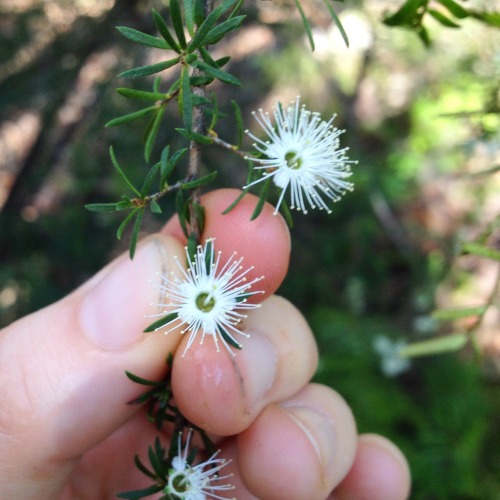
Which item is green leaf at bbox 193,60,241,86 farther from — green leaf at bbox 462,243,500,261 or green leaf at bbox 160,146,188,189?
green leaf at bbox 462,243,500,261

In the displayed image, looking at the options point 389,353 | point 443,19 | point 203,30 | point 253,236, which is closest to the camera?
point 203,30

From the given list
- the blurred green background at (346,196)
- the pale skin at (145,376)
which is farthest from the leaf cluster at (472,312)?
the pale skin at (145,376)

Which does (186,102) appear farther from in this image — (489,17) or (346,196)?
(346,196)

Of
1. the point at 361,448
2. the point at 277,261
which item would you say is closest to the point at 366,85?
the point at 361,448

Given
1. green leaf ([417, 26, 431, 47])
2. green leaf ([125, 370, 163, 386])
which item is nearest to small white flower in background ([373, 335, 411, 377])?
green leaf ([125, 370, 163, 386])

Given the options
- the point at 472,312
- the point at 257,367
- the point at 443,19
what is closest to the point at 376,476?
the point at 257,367

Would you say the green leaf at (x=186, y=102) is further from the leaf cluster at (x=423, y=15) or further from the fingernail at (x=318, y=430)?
the fingernail at (x=318, y=430)
